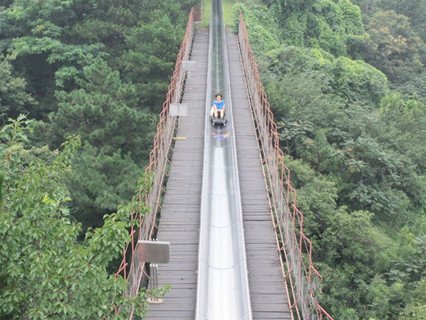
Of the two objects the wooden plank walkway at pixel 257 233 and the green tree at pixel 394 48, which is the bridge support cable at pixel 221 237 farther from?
the green tree at pixel 394 48

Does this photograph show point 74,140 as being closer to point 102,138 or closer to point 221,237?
point 221,237

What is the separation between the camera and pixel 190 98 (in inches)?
863

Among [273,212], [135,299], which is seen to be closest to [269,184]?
[273,212]

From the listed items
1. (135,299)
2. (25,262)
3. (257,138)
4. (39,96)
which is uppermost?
(25,262)

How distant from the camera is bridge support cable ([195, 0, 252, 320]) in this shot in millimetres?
11531

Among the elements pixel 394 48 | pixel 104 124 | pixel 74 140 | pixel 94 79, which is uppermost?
Answer: pixel 74 140

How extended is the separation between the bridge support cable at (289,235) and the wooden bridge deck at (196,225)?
227mm

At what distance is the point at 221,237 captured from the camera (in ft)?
44.9

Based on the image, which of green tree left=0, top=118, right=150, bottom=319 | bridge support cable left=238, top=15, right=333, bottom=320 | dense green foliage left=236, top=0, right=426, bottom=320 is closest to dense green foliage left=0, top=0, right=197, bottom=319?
green tree left=0, top=118, right=150, bottom=319

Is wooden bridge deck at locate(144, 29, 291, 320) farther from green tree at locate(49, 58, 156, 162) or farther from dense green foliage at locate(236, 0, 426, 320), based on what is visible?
dense green foliage at locate(236, 0, 426, 320)

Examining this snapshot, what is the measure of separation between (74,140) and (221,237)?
5.73 meters

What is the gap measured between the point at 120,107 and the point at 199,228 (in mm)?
7916

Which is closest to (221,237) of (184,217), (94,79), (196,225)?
(196,225)

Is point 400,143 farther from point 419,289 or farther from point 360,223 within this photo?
point 419,289
